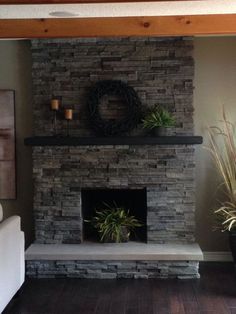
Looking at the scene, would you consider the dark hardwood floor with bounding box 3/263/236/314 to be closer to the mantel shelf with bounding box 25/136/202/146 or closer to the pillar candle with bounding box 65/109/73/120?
the mantel shelf with bounding box 25/136/202/146

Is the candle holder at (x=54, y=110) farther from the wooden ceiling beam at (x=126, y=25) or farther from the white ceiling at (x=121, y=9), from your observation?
the white ceiling at (x=121, y=9)

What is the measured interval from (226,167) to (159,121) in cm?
86

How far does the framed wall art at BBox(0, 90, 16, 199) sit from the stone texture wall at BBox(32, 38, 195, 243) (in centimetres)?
40

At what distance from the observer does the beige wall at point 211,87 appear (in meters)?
5.18

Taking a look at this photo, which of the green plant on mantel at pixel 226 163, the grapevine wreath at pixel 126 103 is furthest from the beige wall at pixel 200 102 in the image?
the grapevine wreath at pixel 126 103

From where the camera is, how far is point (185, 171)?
16.4 feet

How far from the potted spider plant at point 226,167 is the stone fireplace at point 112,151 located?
1.01 feet

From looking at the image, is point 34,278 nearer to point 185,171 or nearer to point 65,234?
point 65,234

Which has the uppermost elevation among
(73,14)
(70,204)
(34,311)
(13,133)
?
(73,14)

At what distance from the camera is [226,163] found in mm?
5047

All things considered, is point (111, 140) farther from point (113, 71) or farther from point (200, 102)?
point (200, 102)

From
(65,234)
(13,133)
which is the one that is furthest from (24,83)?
(65,234)

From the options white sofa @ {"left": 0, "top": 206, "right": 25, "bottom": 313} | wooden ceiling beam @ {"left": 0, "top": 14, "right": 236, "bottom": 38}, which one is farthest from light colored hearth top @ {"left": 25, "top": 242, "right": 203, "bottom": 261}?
wooden ceiling beam @ {"left": 0, "top": 14, "right": 236, "bottom": 38}

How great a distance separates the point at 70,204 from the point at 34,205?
399 mm
